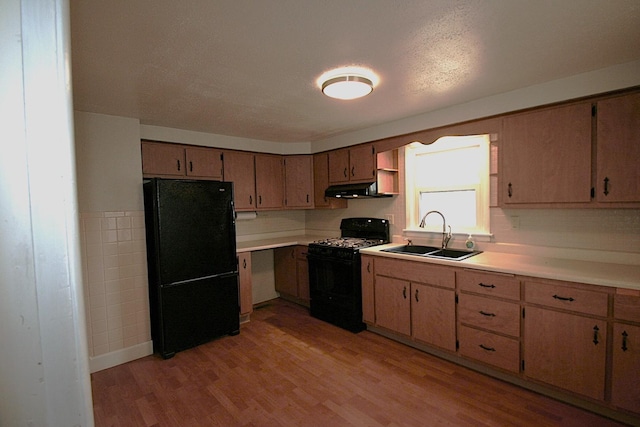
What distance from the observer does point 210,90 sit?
2.29 m

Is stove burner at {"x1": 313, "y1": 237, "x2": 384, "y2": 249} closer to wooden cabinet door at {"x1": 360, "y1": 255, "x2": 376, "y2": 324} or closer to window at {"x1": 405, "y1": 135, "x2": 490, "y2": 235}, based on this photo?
wooden cabinet door at {"x1": 360, "y1": 255, "x2": 376, "y2": 324}

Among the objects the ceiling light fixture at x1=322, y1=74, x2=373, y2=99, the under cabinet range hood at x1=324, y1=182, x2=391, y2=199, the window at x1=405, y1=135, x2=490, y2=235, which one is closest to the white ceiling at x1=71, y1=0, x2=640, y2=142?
the ceiling light fixture at x1=322, y1=74, x2=373, y2=99

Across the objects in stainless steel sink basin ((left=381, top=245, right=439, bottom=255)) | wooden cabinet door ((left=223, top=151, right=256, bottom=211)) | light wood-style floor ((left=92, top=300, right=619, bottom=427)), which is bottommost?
light wood-style floor ((left=92, top=300, right=619, bottom=427))

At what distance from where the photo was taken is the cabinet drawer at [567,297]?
1898 millimetres

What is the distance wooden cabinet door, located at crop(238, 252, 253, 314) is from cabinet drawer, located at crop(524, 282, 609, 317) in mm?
2749

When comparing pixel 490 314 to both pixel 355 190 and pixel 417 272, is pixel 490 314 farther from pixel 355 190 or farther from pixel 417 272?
pixel 355 190

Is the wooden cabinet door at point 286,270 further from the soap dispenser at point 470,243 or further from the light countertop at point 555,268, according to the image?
the soap dispenser at point 470,243

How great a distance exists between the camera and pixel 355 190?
11.7ft

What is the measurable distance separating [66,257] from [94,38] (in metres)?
1.74

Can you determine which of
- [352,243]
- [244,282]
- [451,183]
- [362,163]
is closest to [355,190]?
[362,163]

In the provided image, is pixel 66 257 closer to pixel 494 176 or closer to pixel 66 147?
pixel 66 147

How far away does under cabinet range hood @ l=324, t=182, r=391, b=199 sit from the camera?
3.48m

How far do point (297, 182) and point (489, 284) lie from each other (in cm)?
274

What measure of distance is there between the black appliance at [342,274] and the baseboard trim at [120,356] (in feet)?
5.96
